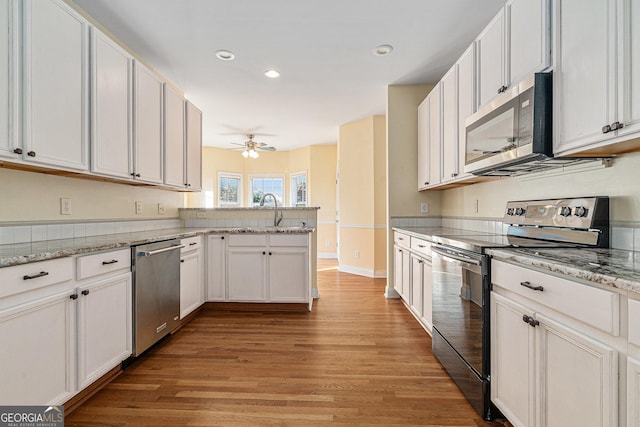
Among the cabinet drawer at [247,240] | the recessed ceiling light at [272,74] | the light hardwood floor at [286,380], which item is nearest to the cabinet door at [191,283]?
the light hardwood floor at [286,380]

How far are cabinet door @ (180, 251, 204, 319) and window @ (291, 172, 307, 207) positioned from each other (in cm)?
481

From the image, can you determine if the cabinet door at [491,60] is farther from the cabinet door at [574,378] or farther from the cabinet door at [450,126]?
the cabinet door at [574,378]

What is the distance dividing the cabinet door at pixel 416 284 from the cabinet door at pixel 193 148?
Result: 259 cm

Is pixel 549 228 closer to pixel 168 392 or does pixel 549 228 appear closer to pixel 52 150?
pixel 168 392

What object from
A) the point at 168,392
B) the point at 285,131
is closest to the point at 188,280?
the point at 168,392

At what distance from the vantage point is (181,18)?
2445mm

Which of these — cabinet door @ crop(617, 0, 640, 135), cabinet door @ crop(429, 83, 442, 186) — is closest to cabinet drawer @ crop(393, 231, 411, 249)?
cabinet door @ crop(429, 83, 442, 186)

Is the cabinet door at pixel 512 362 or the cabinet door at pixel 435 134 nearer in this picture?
the cabinet door at pixel 512 362

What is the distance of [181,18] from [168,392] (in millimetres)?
2807

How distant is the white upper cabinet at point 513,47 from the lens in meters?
1.58

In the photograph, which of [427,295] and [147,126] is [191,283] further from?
[427,295]

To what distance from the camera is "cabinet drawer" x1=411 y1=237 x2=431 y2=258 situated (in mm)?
2459

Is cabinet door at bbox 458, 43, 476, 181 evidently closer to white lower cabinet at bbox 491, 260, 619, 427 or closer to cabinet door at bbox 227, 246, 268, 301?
white lower cabinet at bbox 491, 260, 619, 427

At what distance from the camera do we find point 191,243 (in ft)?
9.76
